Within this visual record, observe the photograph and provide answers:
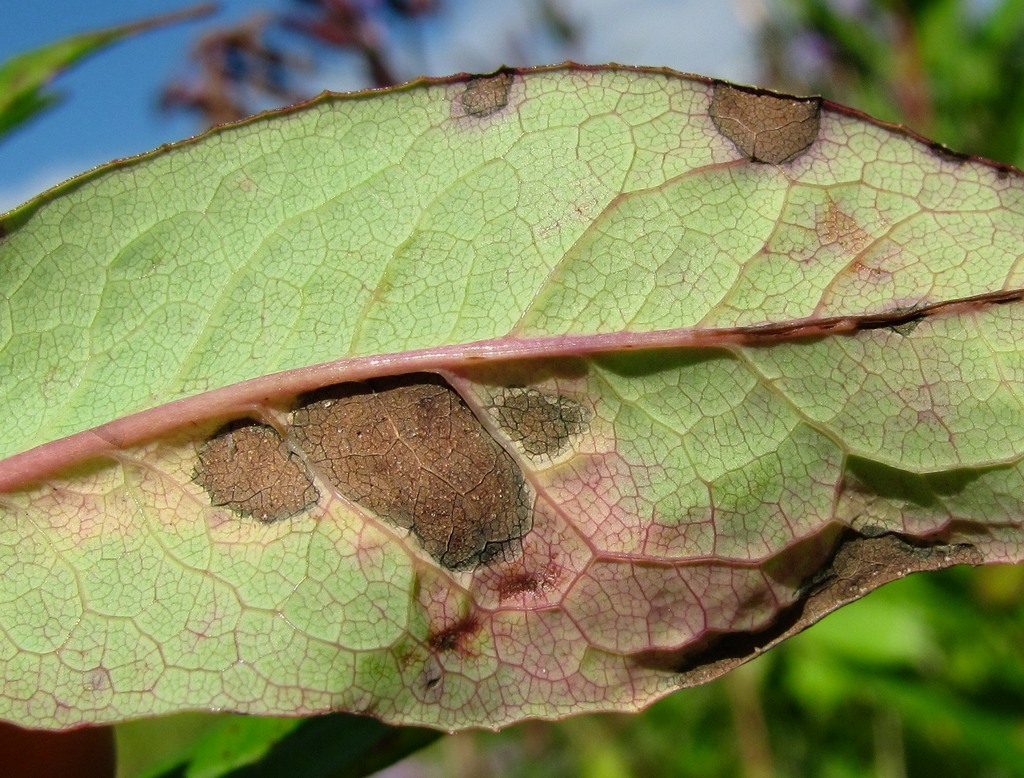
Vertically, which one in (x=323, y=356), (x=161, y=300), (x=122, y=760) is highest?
(x=161, y=300)

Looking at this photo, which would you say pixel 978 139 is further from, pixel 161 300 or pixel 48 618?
pixel 48 618

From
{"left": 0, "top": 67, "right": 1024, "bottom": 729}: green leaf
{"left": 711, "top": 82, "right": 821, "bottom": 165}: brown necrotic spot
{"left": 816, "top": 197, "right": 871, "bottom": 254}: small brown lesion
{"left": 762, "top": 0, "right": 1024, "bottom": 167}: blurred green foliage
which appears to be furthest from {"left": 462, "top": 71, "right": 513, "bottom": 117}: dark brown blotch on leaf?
{"left": 762, "top": 0, "right": 1024, "bottom": 167}: blurred green foliage

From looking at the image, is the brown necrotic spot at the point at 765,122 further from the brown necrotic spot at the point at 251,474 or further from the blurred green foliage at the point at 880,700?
the blurred green foliage at the point at 880,700

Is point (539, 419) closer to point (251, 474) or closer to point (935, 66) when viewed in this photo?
point (251, 474)

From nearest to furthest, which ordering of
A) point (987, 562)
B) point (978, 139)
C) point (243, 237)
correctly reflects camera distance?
point (987, 562) < point (243, 237) < point (978, 139)

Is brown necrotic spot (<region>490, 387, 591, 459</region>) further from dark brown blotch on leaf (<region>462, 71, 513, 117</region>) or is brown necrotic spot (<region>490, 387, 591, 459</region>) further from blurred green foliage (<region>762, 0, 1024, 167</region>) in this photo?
blurred green foliage (<region>762, 0, 1024, 167</region>)

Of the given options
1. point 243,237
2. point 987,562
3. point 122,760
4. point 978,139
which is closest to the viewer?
point 987,562

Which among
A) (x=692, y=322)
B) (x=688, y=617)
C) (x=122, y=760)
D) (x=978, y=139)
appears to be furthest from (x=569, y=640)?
(x=122, y=760)
